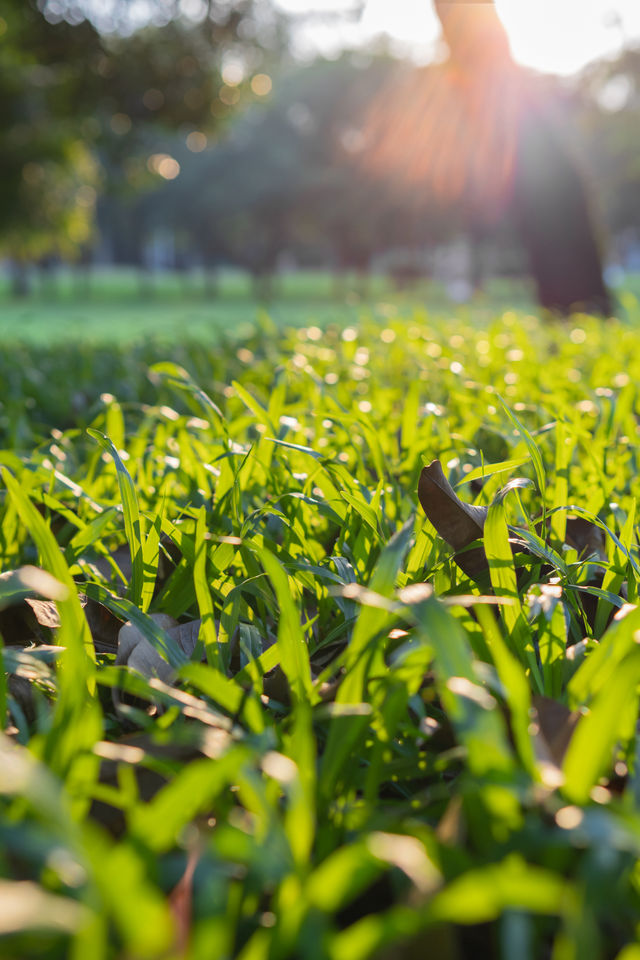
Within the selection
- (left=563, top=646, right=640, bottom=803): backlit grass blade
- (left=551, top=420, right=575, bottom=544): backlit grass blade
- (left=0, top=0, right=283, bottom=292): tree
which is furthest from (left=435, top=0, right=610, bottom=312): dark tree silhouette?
(left=563, top=646, right=640, bottom=803): backlit grass blade

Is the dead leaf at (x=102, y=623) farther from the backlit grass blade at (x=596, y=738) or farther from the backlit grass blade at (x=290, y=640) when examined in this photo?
the backlit grass blade at (x=596, y=738)

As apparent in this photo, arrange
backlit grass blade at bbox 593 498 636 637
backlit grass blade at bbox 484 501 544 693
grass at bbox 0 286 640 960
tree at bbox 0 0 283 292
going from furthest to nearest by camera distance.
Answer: tree at bbox 0 0 283 292, backlit grass blade at bbox 593 498 636 637, backlit grass blade at bbox 484 501 544 693, grass at bbox 0 286 640 960

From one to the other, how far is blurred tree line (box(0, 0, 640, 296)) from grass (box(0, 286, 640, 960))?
11.0m

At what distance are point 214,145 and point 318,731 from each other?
89.3ft

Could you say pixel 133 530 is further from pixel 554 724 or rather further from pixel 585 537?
pixel 585 537

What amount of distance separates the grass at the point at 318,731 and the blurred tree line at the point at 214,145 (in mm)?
10964

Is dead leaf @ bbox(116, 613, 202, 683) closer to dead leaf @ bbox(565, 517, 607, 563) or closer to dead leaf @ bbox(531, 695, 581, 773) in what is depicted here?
dead leaf @ bbox(531, 695, 581, 773)

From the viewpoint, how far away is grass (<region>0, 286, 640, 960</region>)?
1.63 ft

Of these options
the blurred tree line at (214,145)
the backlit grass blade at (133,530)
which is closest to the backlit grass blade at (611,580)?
the backlit grass blade at (133,530)

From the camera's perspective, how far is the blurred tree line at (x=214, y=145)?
42.3 ft

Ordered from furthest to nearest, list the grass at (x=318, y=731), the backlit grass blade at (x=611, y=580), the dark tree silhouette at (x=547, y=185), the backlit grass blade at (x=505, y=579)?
the dark tree silhouette at (x=547, y=185), the backlit grass blade at (x=611, y=580), the backlit grass blade at (x=505, y=579), the grass at (x=318, y=731)

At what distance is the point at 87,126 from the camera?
1539 centimetres

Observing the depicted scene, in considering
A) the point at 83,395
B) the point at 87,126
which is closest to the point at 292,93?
the point at 87,126

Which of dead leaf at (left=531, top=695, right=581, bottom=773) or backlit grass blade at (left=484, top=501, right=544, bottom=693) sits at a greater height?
backlit grass blade at (left=484, top=501, right=544, bottom=693)
